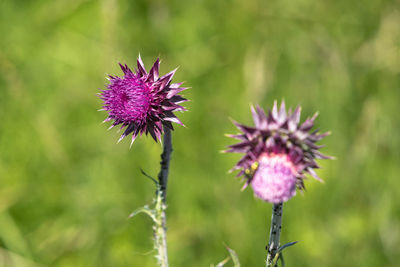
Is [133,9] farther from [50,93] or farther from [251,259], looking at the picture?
[251,259]

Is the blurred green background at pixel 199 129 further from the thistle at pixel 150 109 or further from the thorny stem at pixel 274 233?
the thorny stem at pixel 274 233

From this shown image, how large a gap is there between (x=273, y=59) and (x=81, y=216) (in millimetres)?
3263

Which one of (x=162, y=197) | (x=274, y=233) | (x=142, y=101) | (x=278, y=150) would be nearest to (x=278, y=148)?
(x=278, y=150)

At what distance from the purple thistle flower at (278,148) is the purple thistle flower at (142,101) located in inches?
18.0

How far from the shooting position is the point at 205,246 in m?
5.61

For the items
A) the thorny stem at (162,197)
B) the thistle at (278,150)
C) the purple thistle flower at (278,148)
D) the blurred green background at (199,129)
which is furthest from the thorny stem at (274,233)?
the blurred green background at (199,129)

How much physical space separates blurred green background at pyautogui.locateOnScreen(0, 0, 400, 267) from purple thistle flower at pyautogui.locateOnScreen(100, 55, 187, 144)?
8.53 ft

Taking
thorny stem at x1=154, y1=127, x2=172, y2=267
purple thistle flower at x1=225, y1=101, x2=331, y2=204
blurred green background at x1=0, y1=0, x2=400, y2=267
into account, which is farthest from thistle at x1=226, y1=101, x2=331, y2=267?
blurred green background at x1=0, y1=0, x2=400, y2=267

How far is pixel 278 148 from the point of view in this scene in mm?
2506

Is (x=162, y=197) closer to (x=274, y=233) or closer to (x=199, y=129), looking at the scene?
(x=274, y=233)

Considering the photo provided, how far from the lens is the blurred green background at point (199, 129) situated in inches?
217

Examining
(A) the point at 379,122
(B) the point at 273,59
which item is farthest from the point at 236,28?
(A) the point at 379,122

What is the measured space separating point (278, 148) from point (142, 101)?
0.83 metres

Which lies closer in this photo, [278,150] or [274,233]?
[274,233]
